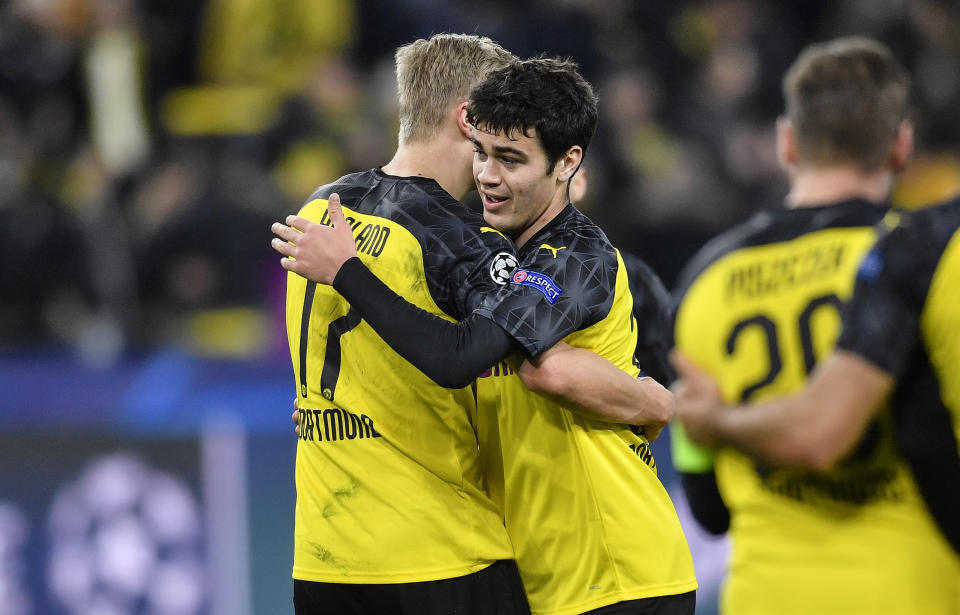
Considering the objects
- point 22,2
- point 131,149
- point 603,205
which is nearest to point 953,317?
point 603,205

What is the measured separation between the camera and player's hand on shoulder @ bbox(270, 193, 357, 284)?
3279 millimetres

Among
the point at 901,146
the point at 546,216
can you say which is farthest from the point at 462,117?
the point at 901,146

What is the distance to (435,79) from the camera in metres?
3.56

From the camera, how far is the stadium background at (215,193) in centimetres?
633

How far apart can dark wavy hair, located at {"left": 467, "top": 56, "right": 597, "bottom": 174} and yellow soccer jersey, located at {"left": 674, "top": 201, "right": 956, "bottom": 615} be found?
2.52 feet

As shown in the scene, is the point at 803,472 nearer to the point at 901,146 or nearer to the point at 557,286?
the point at 901,146

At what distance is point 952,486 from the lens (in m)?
2.55

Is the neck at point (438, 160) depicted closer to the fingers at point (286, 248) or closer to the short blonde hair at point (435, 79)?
the short blonde hair at point (435, 79)

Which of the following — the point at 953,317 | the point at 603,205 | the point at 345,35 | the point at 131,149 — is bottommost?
the point at 953,317

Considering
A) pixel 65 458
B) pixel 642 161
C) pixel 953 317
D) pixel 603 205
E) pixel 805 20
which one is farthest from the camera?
pixel 805 20

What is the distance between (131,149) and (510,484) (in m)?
6.79

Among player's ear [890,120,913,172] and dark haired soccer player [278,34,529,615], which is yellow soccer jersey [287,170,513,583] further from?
player's ear [890,120,913,172]

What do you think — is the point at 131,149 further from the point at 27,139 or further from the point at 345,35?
the point at 345,35

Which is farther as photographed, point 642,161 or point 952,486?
point 642,161
